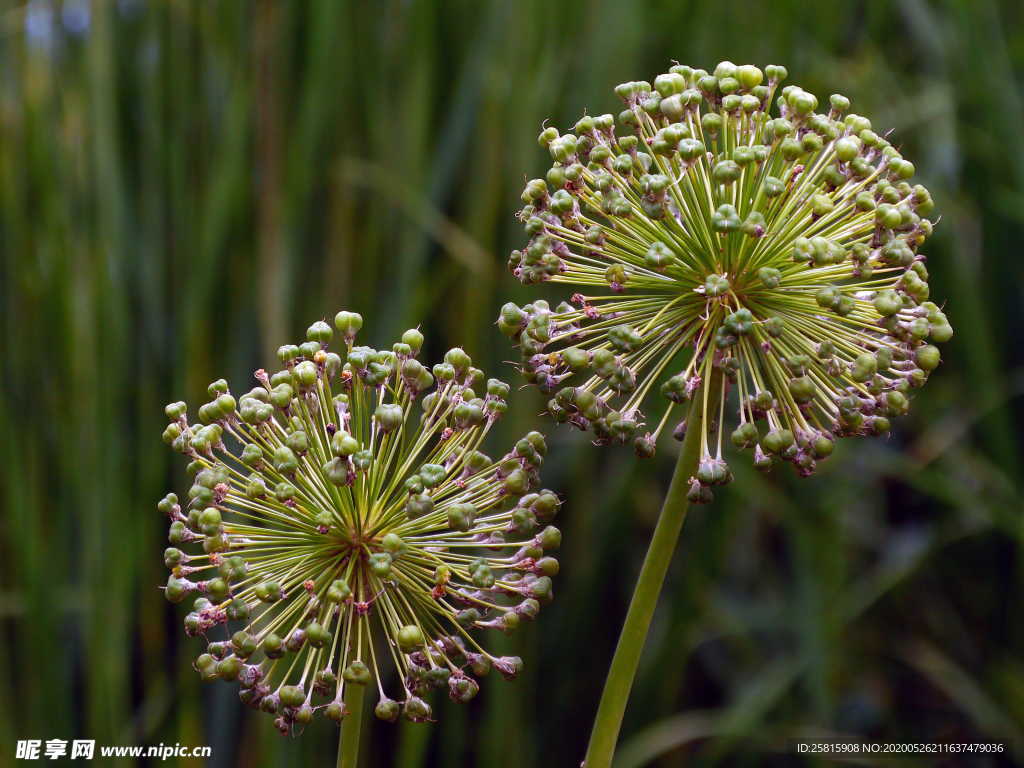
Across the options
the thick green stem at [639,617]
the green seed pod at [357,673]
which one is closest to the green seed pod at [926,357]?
the thick green stem at [639,617]

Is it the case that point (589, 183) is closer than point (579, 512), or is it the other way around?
point (589, 183)

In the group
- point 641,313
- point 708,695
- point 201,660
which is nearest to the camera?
point 201,660

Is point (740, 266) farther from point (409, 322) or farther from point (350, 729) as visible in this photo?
point (409, 322)

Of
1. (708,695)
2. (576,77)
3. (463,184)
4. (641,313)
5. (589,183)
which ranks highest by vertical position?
(576,77)

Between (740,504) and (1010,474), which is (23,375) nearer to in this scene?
(740,504)

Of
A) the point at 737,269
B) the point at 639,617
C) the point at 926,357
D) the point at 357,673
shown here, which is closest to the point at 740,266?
the point at 737,269

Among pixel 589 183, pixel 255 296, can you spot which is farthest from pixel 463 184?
pixel 589 183

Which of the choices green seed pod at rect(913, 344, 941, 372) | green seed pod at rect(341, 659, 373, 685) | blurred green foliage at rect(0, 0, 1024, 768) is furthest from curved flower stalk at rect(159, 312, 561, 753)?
blurred green foliage at rect(0, 0, 1024, 768)

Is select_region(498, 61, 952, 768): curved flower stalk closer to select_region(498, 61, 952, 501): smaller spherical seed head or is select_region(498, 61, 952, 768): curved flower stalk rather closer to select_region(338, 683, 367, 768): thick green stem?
select_region(498, 61, 952, 501): smaller spherical seed head
